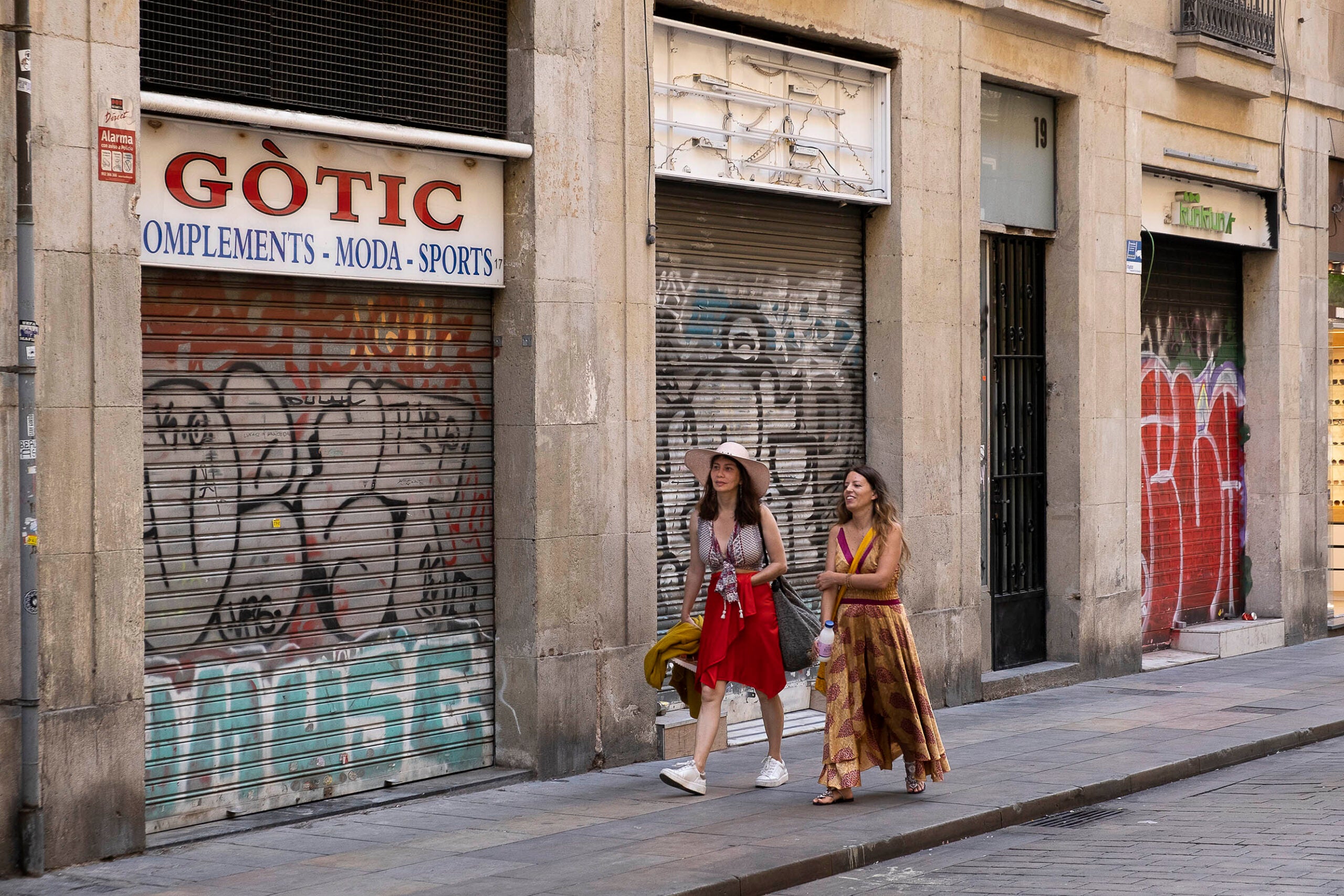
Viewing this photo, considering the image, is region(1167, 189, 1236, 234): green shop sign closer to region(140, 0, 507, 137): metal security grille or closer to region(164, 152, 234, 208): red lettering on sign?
region(140, 0, 507, 137): metal security grille

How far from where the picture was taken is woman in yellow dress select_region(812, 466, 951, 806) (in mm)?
8781

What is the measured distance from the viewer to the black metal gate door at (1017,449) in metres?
13.8

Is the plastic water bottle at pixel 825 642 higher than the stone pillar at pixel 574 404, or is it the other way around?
the stone pillar at pixel 574 404

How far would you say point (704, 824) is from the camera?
8250mm

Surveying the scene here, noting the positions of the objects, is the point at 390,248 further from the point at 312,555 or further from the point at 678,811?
the point at 678,811

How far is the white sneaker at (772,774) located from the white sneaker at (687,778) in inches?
16.4

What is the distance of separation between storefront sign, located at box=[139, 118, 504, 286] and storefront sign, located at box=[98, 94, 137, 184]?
0.25 metres

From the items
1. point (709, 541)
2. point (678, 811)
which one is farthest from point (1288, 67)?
point (678, 811)

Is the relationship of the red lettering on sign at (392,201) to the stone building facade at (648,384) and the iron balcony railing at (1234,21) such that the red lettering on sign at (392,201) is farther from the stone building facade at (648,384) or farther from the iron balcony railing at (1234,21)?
the iron balcony railing at (1234,21)

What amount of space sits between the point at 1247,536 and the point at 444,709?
10693 millimetres

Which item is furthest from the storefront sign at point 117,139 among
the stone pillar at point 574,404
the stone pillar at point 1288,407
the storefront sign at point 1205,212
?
the stone pillar at point 1288,407

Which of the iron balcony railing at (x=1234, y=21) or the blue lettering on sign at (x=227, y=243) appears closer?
the blue lettering on sign at (x=227, y=243)

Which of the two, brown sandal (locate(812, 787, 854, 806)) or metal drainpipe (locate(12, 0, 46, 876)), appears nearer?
metal drainpipe (locate(12, 0, 46, 876))

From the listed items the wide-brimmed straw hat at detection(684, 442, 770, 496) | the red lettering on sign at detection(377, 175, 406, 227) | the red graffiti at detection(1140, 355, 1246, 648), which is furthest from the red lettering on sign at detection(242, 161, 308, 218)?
the red graffiti at detection(1140, 355, 1246, 648)
